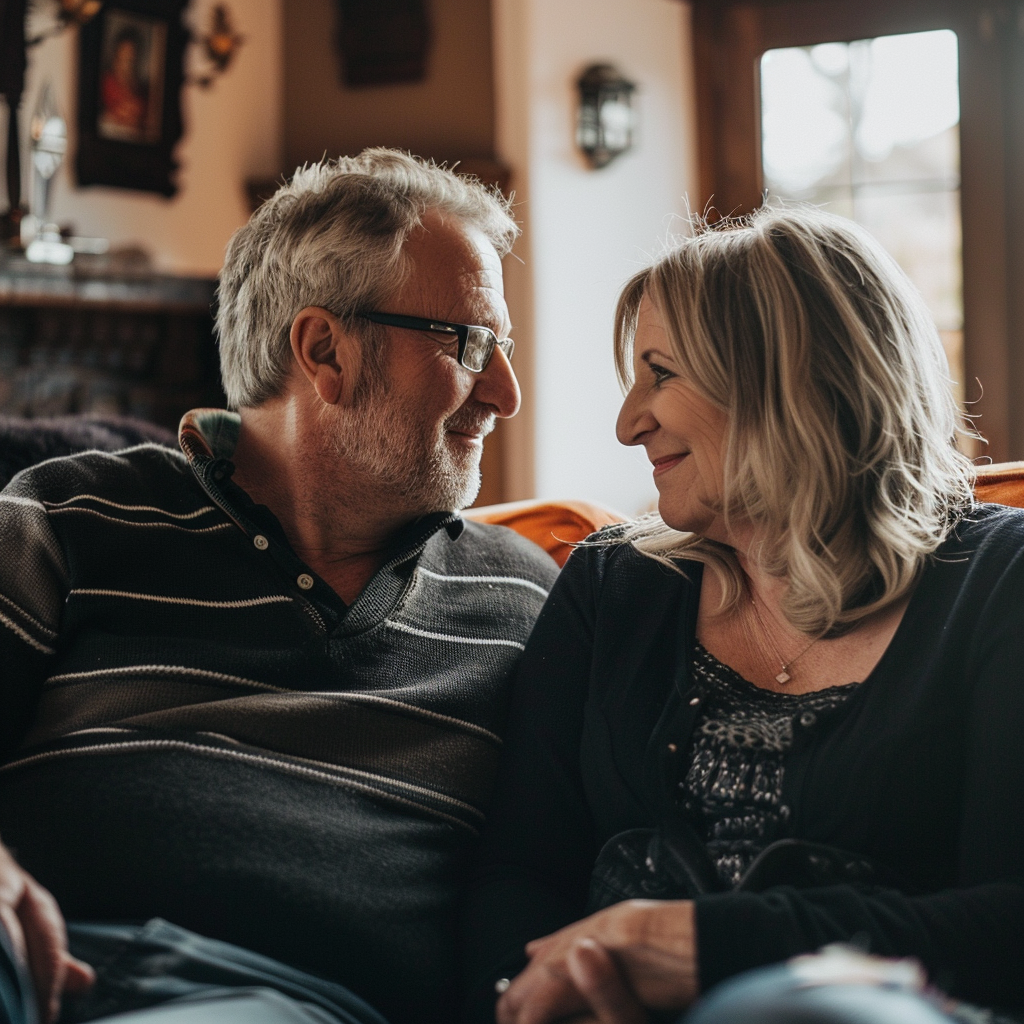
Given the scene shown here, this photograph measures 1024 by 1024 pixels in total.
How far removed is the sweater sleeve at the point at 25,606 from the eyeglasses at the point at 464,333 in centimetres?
50

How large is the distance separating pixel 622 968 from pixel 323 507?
751mm

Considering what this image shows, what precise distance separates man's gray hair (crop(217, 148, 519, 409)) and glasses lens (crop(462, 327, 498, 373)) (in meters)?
0.12

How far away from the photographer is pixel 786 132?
424cm

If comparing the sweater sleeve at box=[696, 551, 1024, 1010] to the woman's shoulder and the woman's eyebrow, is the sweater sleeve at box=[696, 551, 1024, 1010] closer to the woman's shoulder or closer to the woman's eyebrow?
the woman's shoulder

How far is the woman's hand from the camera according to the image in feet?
→ 3.30

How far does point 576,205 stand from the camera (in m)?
4.11

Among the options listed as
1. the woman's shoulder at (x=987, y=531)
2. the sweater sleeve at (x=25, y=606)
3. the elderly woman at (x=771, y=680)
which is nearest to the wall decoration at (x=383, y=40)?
the elderly woman at (x=771, y=680)

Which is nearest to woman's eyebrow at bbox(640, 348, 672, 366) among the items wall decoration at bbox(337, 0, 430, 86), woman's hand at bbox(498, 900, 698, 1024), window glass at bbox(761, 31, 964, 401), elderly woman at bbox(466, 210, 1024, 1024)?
elderly woman at bbox(466, 210, 1024, 1024)

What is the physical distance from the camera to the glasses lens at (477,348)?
1612 millimetres

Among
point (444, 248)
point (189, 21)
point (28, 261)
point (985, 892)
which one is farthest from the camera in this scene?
point (189, 21)

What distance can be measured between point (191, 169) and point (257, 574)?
307cm

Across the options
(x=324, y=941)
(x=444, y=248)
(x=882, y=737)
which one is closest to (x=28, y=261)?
(x=444, y=248)

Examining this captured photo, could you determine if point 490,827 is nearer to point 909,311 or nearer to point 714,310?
point 714,310

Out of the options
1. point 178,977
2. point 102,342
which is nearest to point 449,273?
point 178,977
